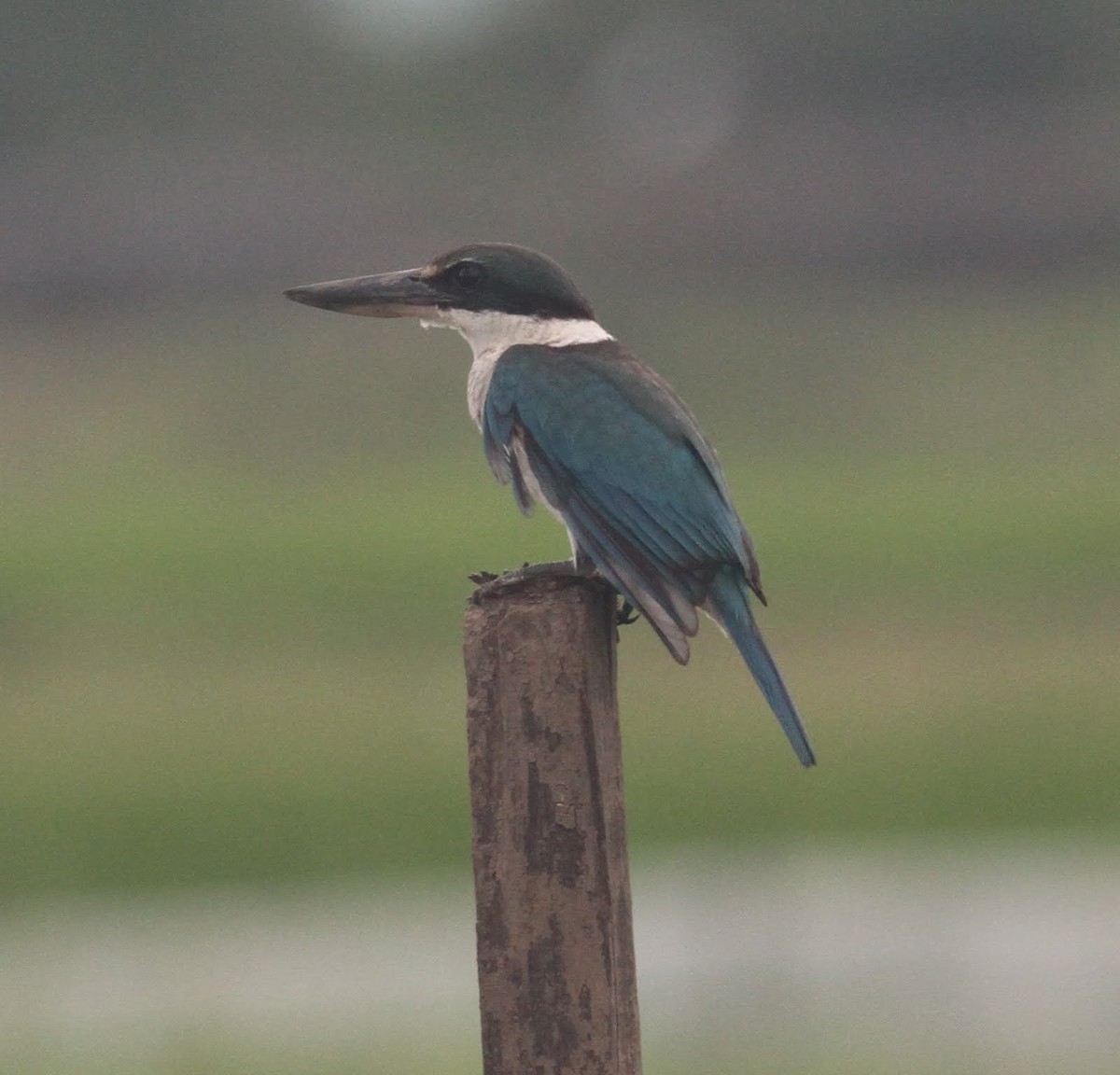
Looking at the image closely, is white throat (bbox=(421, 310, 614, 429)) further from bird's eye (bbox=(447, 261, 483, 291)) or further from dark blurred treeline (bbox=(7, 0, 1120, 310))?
dark blurred treeline (bbox=(7, 0, 1120, 310))

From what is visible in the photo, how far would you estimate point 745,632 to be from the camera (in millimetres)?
4578

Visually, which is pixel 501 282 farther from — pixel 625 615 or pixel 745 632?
pixel 745 632

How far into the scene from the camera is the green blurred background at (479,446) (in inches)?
398

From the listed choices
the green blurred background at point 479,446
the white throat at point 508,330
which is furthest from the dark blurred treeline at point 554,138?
the white throat at point 508,330

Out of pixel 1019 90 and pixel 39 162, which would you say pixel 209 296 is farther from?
pixel 1019 90

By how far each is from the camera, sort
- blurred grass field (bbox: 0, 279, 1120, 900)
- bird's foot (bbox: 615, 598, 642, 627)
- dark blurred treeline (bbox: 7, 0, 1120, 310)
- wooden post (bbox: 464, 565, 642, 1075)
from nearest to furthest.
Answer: wooden post (bbox: 464, 565, 642, 1075) → bird's foot (bbox: 615, 598, 642, 627) → blurred grass field (bbox: 0, 279, 1120, 900) → dark blurred treeline (bbox: 7, 0, 1120, 310)

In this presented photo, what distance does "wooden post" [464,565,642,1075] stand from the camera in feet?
11.6

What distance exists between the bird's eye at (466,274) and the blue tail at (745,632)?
106cm

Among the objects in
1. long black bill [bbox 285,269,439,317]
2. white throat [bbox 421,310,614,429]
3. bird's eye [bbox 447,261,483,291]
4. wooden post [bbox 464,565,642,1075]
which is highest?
bird's eye [bbox 447,261,483,291]

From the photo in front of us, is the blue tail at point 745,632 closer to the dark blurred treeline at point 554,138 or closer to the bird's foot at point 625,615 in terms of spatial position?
the bird's foot at point 625,615

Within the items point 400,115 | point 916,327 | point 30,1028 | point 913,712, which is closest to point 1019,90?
point 400,115

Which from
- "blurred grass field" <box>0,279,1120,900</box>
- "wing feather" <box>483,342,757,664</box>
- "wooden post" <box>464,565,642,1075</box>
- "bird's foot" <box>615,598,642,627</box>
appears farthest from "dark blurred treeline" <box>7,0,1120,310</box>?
"wooden post" <box>464,565,642,1075</box>

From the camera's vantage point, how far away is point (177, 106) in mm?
33062

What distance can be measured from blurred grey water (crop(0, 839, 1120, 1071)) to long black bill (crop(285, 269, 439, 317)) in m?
2.80
